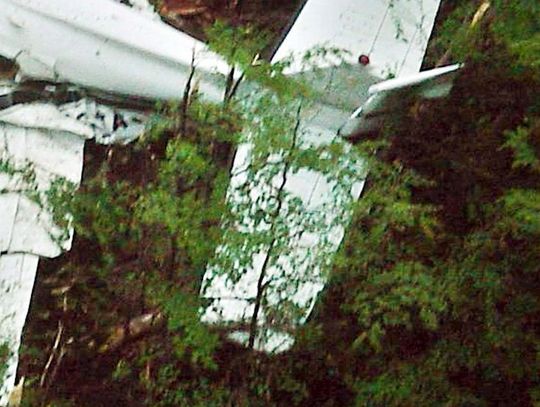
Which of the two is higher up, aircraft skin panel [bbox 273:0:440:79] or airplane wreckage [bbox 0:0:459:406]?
aircraft skin panel [bbox 273:0:440:79]

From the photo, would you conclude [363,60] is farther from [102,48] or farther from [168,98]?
[102,48]

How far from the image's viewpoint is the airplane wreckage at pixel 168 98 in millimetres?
1313

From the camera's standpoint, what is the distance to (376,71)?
1.46 meters

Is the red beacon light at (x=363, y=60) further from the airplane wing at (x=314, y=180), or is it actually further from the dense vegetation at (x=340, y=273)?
the dense vegetation at (x=340, y=273)

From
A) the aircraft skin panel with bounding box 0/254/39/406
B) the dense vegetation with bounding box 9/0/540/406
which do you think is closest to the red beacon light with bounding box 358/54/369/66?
the dense vegetation with bounding box 9/0/540/406

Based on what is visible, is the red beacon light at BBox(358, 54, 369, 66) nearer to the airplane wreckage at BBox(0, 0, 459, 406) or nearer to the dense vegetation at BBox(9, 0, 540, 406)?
the airplane wreckage at BBox(0, 0, 459, 406)

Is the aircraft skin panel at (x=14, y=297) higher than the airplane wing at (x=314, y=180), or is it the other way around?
the airplane wing at (x=314, y=180)

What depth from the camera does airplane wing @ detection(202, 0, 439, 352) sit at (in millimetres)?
1286

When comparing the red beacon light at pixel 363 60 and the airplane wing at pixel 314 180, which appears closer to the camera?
the airplane wing at pixel 314 180

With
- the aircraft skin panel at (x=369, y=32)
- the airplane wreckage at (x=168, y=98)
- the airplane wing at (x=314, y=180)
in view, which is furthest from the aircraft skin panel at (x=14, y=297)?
the aircraft skin panel at (x=369, y=32)

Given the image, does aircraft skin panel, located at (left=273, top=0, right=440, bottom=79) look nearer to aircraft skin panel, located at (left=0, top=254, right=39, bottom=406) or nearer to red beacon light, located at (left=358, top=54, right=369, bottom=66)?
red beacon light, located at (left=358, top=54, right=369, bottom=66)

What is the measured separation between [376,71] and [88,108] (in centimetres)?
51

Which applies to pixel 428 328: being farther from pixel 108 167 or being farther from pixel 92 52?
pixel 92 52

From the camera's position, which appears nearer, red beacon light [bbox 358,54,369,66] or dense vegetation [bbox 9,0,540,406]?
dense vegetation [bbox 9,0,540,406]
